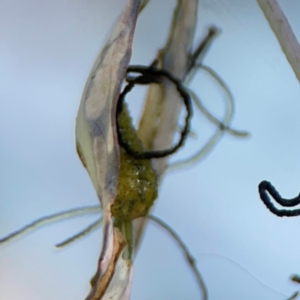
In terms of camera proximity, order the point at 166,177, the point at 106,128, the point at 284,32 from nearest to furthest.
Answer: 1. the point at 106,128
2. the point at 284,32
3. the point at 166,177

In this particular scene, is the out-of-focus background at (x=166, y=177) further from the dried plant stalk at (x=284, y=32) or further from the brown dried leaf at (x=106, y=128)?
the brown dried leaf at (x=106, y=128)

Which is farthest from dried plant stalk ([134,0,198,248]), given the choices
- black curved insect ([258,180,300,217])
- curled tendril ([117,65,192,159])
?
black curved insect ([258,180,300,217])

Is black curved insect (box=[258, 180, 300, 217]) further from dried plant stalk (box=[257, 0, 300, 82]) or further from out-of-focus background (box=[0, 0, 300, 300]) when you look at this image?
out-of-focus background (box=[0, 0, 300, 300])

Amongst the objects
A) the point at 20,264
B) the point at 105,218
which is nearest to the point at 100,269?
the point at 105,218

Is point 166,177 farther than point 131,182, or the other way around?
point 166,177

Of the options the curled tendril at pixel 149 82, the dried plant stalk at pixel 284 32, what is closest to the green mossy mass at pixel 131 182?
the curled tendril at pixel 149 82

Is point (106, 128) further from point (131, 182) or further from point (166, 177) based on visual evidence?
point (166, 177)

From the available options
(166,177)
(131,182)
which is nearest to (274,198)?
(131,182)
